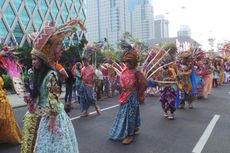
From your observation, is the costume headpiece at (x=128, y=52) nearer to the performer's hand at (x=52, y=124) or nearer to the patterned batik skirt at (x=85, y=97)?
the performer's hand at (x=52, y=124)

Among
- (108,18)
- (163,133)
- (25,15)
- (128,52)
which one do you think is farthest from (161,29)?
(128,52)

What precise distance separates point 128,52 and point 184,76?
16.7ft

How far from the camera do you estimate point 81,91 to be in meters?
9.55

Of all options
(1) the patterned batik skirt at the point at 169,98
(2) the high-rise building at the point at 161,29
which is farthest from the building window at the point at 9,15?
(1) the patterned batik skirt at the point at 169,98

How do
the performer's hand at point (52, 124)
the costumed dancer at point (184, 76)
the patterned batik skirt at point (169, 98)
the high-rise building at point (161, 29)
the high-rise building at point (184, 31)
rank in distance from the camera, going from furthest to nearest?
the high-rise building at point (161, 29)
the high-rise building at point (184, 31)
the costumed dancer at point (184, 76)
the patterned batik skirt at point (169, 98)
the performer's hand at point (52, 124)

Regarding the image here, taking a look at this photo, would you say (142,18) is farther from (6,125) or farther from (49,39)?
(49,39)

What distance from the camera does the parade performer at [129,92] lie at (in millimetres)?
6383

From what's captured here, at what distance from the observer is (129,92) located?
6.42 metres

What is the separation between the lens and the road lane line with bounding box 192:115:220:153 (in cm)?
598

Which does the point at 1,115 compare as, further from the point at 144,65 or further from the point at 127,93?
the point at 144,65

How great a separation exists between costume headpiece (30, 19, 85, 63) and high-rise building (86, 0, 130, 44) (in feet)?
221

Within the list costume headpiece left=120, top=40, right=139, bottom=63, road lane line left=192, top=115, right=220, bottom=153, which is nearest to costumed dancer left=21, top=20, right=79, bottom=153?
costume headpiece left=120, top=40, right=139, bottom=63

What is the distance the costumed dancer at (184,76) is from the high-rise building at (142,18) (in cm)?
6360

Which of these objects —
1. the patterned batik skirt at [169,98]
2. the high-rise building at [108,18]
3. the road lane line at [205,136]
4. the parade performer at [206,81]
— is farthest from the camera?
the high-rise building at [108,18]
